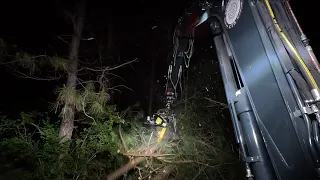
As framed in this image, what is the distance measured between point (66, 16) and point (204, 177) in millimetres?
5893

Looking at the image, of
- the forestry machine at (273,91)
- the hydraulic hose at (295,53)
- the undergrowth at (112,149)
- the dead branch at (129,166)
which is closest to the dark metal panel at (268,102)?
the forestry machine at (273,91)

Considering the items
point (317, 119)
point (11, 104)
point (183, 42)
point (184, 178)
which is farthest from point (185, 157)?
point (11, 104)

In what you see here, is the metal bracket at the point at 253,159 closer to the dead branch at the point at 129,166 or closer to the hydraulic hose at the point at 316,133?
the hydraulic hose at the point at 316,133

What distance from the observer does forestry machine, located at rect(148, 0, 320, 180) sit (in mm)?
1690

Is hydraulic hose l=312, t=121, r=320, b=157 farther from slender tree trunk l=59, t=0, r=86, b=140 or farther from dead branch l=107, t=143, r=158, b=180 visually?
slender tree trunk l=59, t=0, r=86, b=140

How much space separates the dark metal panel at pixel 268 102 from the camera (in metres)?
1.77

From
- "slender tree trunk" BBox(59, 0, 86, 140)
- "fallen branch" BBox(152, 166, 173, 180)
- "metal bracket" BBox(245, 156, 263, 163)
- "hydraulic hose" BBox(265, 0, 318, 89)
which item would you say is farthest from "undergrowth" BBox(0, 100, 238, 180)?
"hydraulic hose" BBox(265, 0, 318, 89)

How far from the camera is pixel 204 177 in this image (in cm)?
609

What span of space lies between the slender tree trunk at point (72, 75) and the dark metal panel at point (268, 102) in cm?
401

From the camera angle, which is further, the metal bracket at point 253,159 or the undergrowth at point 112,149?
the undergrowth at point 112,149

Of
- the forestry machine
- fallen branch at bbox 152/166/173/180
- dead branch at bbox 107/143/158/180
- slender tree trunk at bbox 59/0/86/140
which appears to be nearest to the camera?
the forestry machine

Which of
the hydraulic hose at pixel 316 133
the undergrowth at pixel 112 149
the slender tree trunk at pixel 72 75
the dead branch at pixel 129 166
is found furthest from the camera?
the dead branch at pixel 129 166

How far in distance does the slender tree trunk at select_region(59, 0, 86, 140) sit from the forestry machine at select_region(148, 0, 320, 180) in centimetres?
378

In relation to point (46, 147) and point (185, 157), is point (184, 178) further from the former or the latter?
point (46, 147)
